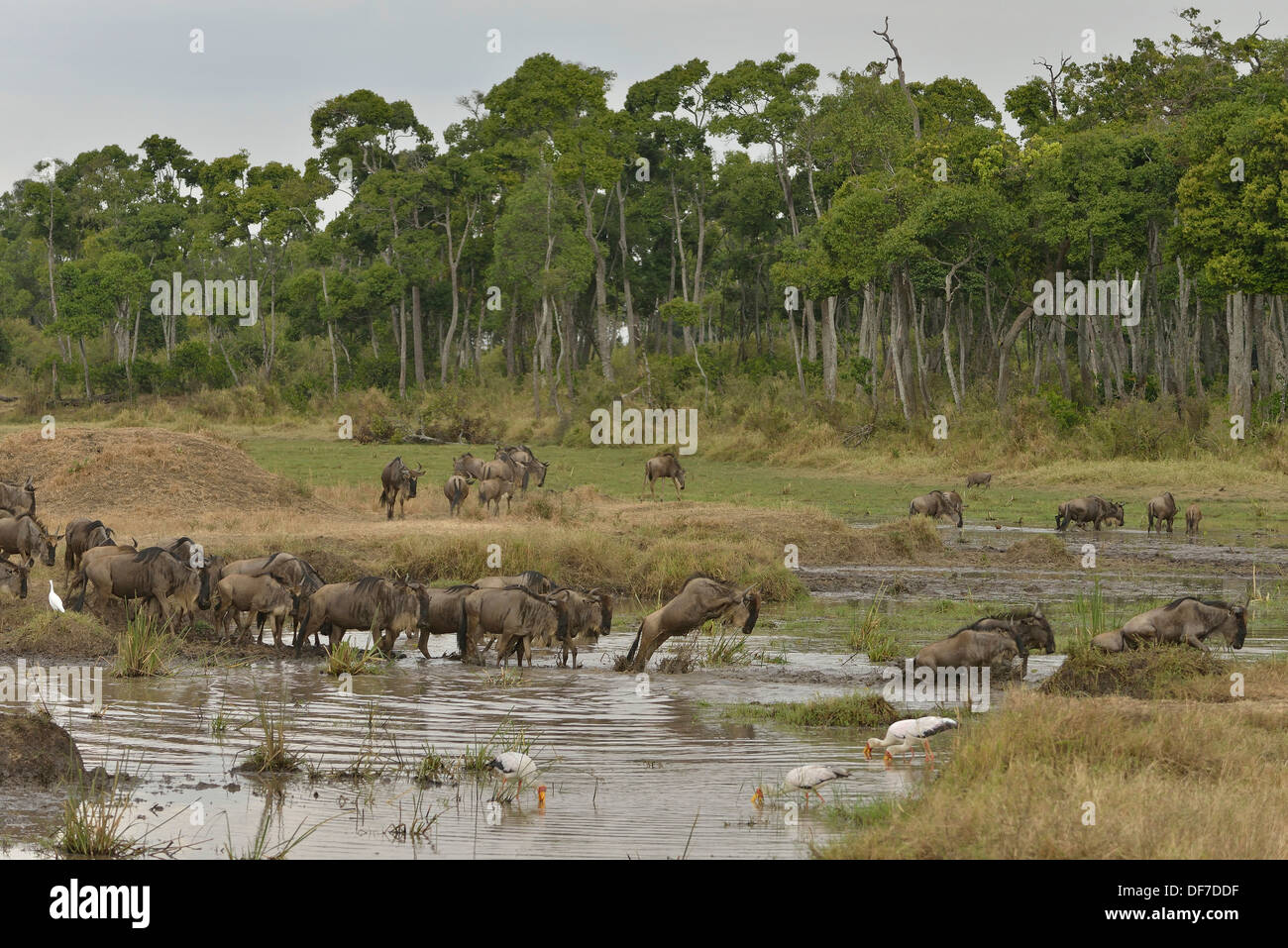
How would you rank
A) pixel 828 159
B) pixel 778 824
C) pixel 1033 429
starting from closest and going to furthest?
pixel 778 824 → pixel 1033 429 → pixel 828 159

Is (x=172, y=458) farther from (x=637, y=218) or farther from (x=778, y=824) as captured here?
(x=637, y=218)

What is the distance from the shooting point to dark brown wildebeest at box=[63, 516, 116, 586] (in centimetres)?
1650

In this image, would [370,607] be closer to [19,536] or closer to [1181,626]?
[19,536]

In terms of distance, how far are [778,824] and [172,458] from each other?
19.5 metres

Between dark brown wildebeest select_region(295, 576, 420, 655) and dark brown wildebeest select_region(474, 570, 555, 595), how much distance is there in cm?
78

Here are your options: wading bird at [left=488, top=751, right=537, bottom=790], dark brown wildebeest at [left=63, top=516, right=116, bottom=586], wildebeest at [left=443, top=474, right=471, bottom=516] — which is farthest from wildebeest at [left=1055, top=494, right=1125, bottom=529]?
wading bird at [left=488, top=751, right=537, bottom=790]

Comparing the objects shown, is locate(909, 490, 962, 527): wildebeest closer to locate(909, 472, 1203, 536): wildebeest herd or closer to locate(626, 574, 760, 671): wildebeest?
locate(909, 472, 1203, 536): wildebeest herd

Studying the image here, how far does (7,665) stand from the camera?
44.4 ft

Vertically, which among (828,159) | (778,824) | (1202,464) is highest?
(828,159)

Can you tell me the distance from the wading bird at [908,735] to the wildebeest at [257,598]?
6.62 metres

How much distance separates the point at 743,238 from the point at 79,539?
5069 centimetres

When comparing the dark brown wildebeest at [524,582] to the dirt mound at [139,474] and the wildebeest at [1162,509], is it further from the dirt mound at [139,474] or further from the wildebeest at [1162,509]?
the wildebeest at [1162,509]

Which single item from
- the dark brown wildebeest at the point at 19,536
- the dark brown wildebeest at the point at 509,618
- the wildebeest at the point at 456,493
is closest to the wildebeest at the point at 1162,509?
the wildebeest at the point at 456,493
